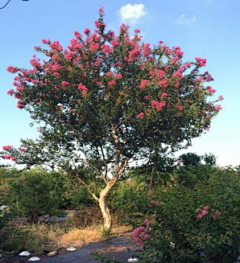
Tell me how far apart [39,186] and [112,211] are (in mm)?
2691

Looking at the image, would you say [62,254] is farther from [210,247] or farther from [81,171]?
[210,247]

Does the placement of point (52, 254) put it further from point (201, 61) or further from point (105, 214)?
point (201, 61)

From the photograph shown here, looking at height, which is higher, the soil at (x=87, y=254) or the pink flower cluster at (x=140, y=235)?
the pink flower cluster at (x=140, y=235)

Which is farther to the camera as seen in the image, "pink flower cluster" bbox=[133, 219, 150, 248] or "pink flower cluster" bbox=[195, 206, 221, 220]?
"pink flower cluster" bbox=[133, 219, 150, 248]

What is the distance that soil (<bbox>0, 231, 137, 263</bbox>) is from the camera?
7.03 metres

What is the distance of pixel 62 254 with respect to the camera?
7.79m

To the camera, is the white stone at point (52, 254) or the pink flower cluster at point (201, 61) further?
the pink flower cluster at point (201, 61)

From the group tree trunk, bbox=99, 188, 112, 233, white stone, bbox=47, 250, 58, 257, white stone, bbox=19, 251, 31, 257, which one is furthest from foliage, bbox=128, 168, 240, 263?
tree trunk, bbox=99, 188, 112, 233

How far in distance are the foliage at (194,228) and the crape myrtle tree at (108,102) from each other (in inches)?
195

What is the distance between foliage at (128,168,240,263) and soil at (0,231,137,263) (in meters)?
2.54

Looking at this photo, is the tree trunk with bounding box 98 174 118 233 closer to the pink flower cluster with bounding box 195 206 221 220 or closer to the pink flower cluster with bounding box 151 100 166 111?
the pink flower cluster with bounding box 151 100 166 111

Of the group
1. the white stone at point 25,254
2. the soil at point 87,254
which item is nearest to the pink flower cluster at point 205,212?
the soil at point 87,254

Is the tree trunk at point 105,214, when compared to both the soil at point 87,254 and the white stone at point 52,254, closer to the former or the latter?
the soil at point 87,254

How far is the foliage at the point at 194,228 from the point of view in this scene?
4109mm
